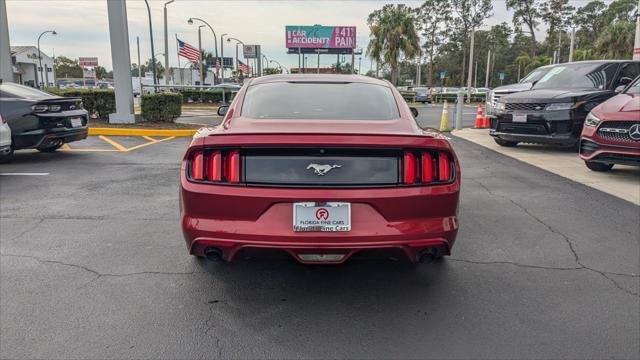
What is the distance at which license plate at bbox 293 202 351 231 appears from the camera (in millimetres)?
2699

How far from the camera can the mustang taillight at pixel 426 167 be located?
281 centimetres

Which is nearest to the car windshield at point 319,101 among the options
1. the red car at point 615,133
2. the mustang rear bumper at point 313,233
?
the mustang rear bumper at point 313,233

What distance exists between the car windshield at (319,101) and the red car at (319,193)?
1.46ft

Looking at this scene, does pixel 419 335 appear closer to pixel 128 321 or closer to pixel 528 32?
pixel 128 321

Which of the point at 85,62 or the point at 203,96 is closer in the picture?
the point at 203,96

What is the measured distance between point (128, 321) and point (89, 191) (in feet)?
12.6

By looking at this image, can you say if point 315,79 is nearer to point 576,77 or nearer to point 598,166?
point 598,166

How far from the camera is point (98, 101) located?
538 inches

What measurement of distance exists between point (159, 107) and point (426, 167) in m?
12.4

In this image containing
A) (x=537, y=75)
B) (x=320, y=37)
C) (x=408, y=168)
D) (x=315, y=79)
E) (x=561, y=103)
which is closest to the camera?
(x=408, y=168)

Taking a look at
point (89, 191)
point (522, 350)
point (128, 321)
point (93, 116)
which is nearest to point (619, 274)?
point (522, 350)

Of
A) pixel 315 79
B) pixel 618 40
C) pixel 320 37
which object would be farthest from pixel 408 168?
pixel 320 37

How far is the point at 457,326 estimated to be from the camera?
282cm

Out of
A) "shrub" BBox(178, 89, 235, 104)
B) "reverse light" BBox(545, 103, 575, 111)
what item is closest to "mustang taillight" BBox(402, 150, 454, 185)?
"reverse light" BBox(545, 103, 575, 111)
